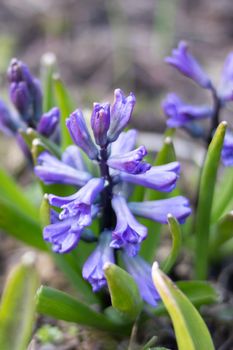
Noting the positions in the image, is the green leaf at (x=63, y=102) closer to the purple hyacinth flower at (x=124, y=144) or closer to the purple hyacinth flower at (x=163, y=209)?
the purple hyacinth flower at (x=124, y=144)

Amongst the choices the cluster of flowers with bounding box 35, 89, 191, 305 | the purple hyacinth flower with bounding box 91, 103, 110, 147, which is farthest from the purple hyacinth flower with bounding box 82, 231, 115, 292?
the purple hyacinth flower with bounding box 91, 103, 110, 147

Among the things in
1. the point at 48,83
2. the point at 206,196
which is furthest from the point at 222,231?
the point at 48,83

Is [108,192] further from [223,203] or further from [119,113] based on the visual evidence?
[223,203]

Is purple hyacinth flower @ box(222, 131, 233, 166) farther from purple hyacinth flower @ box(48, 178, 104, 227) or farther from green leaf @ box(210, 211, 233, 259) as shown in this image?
purple hyacinth flower @ box(48, 178, 104, 227)

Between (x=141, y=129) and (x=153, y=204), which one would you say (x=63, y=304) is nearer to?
(x=153, y=204)

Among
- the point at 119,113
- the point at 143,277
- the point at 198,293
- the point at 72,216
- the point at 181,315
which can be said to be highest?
the point at 119,113
